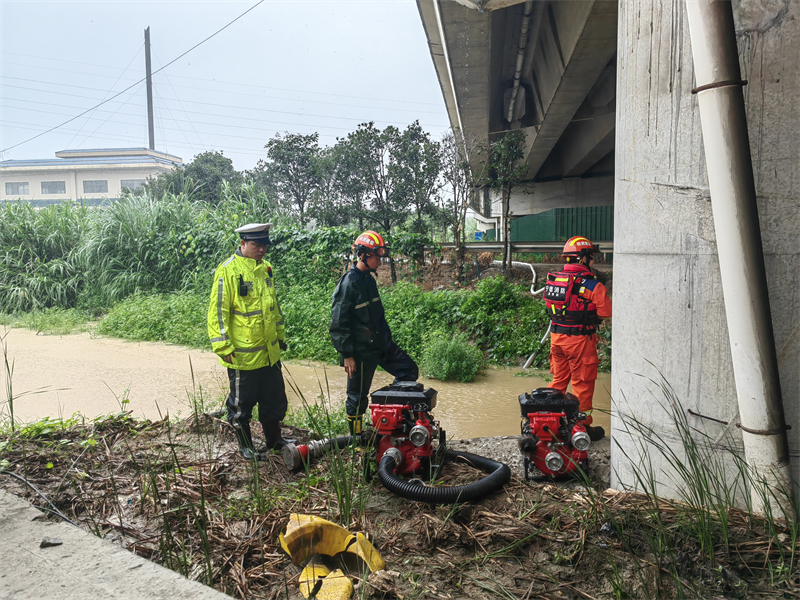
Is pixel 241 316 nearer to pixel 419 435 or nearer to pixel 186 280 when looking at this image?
pixel 419 435

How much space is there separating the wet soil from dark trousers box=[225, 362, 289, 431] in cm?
55

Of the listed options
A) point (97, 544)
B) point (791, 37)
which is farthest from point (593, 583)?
point (791, 37)

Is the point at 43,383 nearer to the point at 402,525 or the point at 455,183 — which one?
the point at 402,525

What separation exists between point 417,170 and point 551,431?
12.0m

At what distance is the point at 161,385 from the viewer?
7676 mm

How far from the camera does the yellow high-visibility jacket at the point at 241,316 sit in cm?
416

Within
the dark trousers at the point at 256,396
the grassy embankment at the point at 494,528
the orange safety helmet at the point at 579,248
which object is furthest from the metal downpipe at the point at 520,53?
the grassy embankment at the point at 494,528

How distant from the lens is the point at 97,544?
6.62 feet

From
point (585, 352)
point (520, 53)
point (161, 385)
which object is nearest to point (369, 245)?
point (585, 352)

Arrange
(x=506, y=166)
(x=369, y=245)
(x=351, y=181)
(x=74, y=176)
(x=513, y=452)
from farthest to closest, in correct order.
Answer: (x=74, y=176) → (x=351, y=181) → (x=506, y=166) → (x=369, y=245) → (x=513, y=452)

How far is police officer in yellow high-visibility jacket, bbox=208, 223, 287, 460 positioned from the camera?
4.16m

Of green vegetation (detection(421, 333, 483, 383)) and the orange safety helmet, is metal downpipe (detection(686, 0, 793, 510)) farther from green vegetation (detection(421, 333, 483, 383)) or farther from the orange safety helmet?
green vegetation (detection(421, 333, 483, 383))

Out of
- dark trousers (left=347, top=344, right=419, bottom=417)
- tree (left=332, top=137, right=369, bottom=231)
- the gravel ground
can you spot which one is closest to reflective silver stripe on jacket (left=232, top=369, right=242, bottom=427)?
dark trousers (left=347, top=344, right=419, bottom=417)

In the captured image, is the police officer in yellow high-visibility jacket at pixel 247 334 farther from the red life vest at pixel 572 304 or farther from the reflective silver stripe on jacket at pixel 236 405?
the red life vest at pixel 572 304
